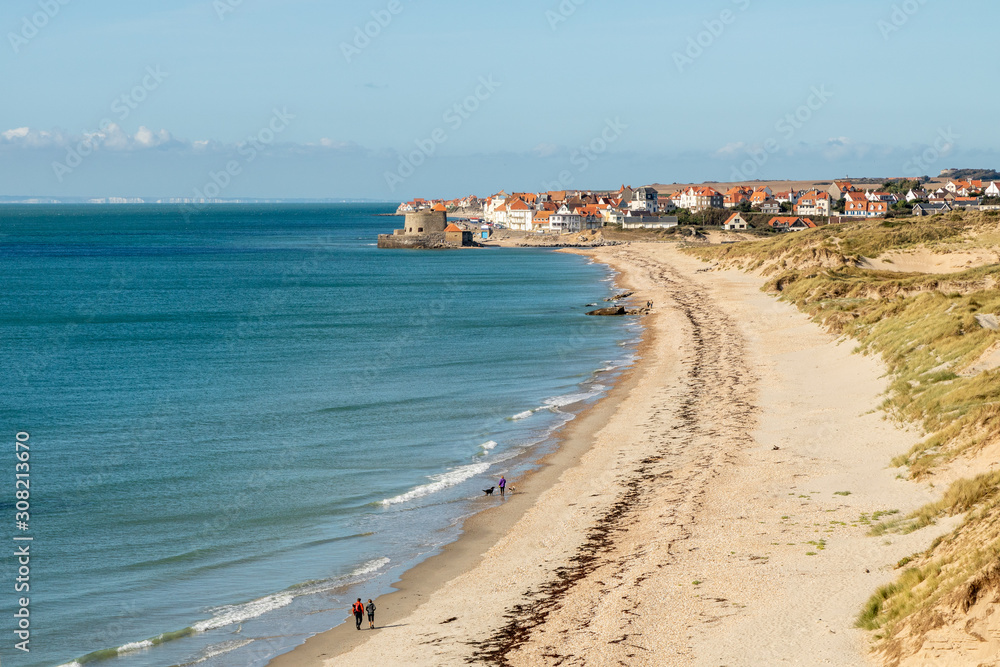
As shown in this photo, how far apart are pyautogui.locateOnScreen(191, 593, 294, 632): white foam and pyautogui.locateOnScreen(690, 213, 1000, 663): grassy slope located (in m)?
9.87

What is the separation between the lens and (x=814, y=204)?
173000 mm

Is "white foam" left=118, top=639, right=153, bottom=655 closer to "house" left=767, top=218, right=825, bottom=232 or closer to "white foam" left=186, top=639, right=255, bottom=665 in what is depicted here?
"white foam" left=186, top=639, right=255, bottom=665

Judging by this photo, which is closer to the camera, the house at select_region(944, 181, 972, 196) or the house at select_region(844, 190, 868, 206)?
the house at select_region(844, 190, 868, 206)

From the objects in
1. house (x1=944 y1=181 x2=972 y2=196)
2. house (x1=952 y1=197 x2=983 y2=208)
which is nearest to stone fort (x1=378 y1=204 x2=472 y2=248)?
house (x1=952 y1=197 x2=983 y2=208)

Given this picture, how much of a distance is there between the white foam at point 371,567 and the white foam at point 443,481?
3.49 metres

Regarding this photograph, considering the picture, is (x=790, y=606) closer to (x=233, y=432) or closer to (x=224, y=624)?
(x=224, y=624)

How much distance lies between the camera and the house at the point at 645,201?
618 ft

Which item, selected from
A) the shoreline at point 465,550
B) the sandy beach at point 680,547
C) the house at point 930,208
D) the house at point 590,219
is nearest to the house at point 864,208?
the house at point 930,208

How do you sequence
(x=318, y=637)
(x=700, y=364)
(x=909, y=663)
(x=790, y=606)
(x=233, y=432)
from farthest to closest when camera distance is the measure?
1. (x=700, y=364)
2. (x=233, y=432)
3. (x=318, y=637)
4. (x=790, y=606)
5. (x=909, y=663)

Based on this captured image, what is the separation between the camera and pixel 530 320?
190ft

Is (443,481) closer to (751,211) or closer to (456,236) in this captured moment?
(456,236)

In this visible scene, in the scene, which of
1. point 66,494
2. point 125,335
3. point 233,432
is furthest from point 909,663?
point 125,335

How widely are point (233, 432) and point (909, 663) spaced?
2273cm

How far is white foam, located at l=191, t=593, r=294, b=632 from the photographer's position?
1576 centimetres
